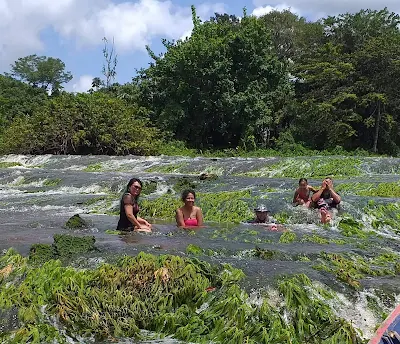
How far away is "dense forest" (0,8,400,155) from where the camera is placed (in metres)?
32.8

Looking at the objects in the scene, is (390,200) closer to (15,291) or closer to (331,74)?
(15,291)

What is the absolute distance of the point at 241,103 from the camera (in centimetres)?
3488

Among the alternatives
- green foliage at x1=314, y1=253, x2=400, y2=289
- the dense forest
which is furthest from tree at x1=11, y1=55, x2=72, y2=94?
green foliage at x1=314, y1=253, x2=400, y2=289

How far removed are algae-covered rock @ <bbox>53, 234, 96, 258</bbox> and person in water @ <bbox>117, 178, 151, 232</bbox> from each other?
148 centimetres

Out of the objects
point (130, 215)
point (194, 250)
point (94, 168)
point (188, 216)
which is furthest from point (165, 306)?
point (94, 168)

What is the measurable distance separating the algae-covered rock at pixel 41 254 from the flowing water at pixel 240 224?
1.07 feet

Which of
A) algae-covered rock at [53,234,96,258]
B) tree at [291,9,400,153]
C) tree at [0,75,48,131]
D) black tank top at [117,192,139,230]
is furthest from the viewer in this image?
tree at [0,75,48,131]

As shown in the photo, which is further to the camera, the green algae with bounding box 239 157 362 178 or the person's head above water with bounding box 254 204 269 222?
the green algae with bounding box 239 157 362 178

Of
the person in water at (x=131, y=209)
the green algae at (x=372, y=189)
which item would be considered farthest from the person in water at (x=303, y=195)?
the person in water at (x=131, y=209)

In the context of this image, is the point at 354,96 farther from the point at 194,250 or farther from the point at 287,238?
the point at 194,250

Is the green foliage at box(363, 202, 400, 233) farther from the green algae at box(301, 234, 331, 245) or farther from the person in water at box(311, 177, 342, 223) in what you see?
the green algae at box(301, 234, 331, 245)

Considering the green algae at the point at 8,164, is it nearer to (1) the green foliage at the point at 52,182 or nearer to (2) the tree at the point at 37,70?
(1) the green foliage at the point at 52,182

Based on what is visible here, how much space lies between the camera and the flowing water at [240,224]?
275 inches

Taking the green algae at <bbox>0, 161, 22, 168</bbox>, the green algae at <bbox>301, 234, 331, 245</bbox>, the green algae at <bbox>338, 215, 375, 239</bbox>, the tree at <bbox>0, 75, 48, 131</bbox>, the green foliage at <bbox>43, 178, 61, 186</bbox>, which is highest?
the tree at <bbox>0, 75, 48, 131</bbox>
